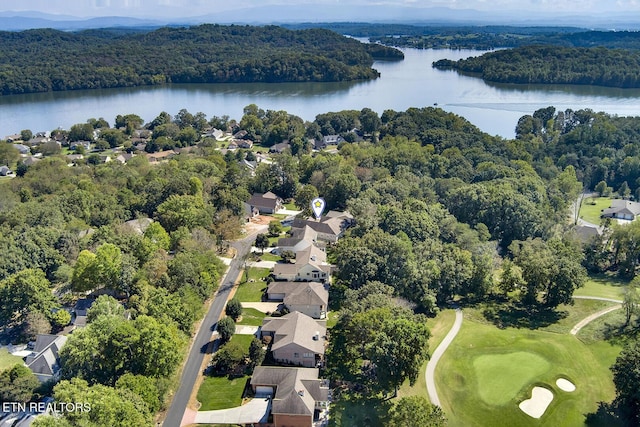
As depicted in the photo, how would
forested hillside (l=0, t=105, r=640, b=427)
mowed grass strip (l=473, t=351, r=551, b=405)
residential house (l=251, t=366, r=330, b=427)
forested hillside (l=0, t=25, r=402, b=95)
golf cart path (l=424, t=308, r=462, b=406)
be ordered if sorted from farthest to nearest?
1. forested hillside (l=0, t=25, r=402, b=95)
2. mowed grass strip (l=473, t=351, r=551, b=405)
3. golf cart path (l=424, t=308, r=462, b=406)
4. forested hillside (l=0, t=105, r=640, b=427)
5. residential house (l=251, t=366, r=330, b=427)

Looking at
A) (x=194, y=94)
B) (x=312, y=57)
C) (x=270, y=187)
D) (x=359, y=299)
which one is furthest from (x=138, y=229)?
(x=312, y=57)

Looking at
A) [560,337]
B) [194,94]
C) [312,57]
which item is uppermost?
[312,57]

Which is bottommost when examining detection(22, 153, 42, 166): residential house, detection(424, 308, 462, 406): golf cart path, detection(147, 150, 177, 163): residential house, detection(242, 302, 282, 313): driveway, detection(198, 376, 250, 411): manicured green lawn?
detection(424, 308, 462, 406): golf cart path

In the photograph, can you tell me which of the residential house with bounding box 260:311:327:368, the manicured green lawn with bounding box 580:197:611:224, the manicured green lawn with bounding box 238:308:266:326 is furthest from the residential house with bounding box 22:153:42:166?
the manicured green lawn with bounding box 580:197:611:224

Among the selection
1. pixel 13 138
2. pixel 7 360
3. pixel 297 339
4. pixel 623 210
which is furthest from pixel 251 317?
pixel 13 138

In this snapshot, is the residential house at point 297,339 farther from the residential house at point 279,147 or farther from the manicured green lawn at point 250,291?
the residential house at point 279,147

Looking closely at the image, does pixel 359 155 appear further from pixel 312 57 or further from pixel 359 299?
pixel 312 57

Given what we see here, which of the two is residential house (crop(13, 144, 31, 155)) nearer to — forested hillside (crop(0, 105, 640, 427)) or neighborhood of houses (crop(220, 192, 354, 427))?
forested hillside (crop(0, 105, 640, 427))

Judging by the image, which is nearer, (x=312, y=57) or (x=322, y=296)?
(x=322, y=296)
